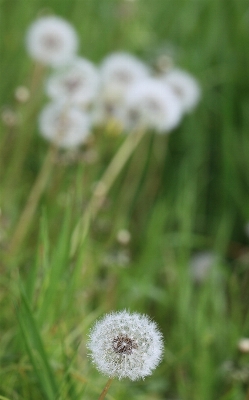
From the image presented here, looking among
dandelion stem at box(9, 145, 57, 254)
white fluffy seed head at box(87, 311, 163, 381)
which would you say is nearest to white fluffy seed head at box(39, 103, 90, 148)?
dandelion stem at box(9, 145, 57, 254)

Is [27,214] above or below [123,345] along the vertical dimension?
above

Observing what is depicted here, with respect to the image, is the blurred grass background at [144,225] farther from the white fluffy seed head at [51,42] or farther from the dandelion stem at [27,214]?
the white fluffy seed head at [51,42]

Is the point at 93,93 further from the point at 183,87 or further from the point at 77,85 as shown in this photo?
the point at 183,87

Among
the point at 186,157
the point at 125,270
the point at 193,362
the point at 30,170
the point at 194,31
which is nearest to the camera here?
the point at 193,362

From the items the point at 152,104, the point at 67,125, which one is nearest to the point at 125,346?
the point at 67,125

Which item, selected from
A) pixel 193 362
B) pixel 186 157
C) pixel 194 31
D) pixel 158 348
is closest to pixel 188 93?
pixel 186 157

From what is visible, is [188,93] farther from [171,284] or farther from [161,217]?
[171,284]

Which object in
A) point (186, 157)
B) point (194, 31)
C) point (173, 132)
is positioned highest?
point (194, 31)
